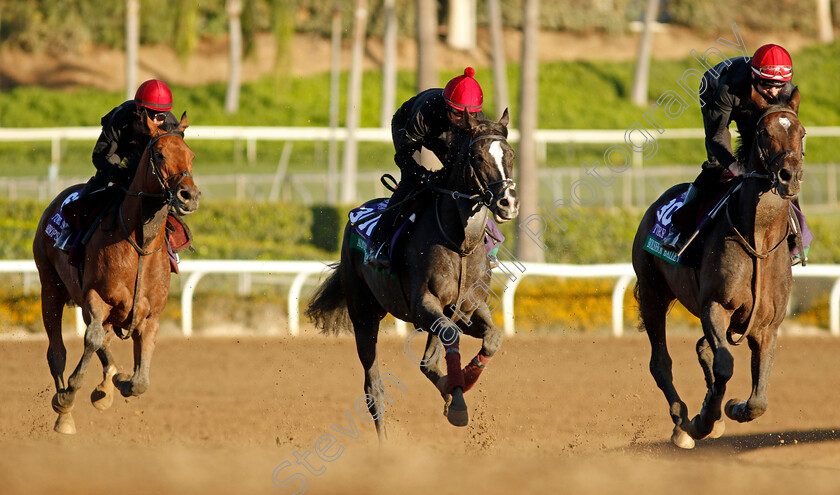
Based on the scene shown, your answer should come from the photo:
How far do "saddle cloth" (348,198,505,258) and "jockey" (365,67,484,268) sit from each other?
70 millimetres

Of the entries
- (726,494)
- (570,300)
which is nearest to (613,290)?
(570,300)

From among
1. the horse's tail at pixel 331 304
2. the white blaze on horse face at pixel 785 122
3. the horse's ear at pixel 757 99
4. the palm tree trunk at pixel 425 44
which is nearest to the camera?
the white blaze on horse face at pixel 785 122

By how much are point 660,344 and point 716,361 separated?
55.4 inches

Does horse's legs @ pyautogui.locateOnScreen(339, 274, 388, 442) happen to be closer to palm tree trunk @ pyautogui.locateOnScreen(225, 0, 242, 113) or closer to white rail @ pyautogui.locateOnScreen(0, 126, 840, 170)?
white rail @ pyautogui.locateOnScreen(0, 126, 840, 170)

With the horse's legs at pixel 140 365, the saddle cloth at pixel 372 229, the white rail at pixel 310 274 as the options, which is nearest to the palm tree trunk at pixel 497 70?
the white rail at pixel 310 274

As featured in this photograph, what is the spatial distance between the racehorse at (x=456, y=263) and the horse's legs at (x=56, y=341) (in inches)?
76.8

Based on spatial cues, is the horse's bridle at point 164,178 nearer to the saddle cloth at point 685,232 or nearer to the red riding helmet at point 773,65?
the saddle cloth at point 685,232

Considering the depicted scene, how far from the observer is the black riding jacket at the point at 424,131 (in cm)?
584

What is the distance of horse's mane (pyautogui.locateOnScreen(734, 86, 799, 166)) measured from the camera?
5.29m

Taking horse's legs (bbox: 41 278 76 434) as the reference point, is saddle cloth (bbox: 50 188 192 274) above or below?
above

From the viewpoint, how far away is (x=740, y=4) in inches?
1497

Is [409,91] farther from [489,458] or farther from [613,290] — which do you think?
[489,458]

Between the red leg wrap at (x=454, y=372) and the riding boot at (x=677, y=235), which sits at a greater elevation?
the riding boot at (x=677, y=235)

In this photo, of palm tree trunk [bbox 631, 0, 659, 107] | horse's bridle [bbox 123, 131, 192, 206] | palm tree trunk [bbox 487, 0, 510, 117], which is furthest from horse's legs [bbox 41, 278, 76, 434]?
palm tree trunk [bbox 631, 0, 659, 107]
